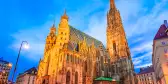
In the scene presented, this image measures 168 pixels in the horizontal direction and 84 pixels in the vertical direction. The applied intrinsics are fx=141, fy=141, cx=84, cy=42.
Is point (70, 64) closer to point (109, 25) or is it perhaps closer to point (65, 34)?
point (65, 34)

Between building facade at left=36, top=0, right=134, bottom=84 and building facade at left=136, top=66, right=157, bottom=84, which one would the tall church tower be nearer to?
building facade at left=36, top=0, right=134, bottom=84

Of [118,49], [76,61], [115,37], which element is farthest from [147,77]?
[76,61]

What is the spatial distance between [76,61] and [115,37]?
97.0ft

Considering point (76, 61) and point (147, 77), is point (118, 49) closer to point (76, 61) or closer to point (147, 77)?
point (76, 61)

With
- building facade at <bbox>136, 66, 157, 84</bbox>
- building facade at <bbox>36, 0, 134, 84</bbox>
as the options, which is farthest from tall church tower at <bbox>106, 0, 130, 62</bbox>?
building facade at <bbox>136, 66, 157, 84</bbox>

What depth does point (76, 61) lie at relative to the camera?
46469 mm

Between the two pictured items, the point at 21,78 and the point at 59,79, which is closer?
the point at 59,79

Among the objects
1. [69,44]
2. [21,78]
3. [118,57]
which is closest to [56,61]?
[69,44]

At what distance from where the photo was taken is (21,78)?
78.8 metres

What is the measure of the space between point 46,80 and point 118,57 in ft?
106

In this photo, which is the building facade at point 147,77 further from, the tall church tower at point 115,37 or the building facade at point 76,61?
the building facade at point 76,61

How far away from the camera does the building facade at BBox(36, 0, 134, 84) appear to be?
4341 centimetres

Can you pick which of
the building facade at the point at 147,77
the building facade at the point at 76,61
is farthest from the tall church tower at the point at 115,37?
the building facade at the point at 147,77

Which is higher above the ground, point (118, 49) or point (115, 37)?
point (115, 37)
